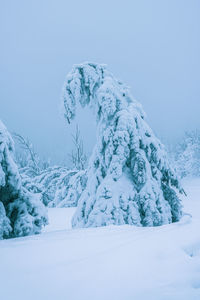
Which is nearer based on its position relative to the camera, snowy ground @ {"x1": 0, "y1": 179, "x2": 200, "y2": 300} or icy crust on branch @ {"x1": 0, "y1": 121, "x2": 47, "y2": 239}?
snowy ground @ {"x1": 0, "y1": 179, "x2": 200, "y2": 300}

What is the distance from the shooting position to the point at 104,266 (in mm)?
2719

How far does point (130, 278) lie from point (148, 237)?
54.8 inches

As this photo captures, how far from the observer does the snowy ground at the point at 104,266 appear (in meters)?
2.20

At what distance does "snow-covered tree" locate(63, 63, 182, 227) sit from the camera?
21.8 feet

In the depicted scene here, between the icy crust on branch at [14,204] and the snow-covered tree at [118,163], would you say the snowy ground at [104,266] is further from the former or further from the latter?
the snow-covered tree at [118,163]

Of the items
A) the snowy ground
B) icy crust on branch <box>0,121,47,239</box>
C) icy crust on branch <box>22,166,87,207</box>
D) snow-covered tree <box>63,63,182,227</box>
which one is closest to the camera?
the snowy ground

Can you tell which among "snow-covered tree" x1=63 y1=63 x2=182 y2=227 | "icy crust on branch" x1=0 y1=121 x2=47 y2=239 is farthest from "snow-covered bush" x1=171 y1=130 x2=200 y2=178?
"icy crust on branch" x1=0 y1=121 x2=47 y2=239

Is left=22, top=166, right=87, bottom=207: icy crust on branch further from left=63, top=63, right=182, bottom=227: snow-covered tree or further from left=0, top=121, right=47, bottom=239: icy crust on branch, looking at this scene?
left=0, top=121, right=47, bottom=239: icy crust on branch

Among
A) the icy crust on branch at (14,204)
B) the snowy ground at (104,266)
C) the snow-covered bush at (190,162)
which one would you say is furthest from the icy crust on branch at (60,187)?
the snow-covered bush at (190,162)

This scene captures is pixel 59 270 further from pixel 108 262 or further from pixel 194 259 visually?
pixel 194 259

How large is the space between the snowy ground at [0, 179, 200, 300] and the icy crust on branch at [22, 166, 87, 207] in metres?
5.88

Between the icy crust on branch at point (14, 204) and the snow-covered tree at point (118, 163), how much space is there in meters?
1.78

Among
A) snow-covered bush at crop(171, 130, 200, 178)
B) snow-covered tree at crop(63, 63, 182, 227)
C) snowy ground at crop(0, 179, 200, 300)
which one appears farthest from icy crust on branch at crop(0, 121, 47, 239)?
snow-covered bush at crop(171, 130, 200, 178)

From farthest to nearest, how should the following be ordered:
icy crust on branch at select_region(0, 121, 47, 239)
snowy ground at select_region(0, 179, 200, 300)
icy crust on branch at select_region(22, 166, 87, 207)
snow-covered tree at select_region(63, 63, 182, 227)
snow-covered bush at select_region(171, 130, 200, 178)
Result: snow-covered bush at select_region(171, 130, 200, 178) → icy crust on branch at select_region(22, 166, 87, 207) → snow-covered tree at select_region(63, 63, 182, 227) → icy crust on branch at select_region(0, 121, 47, 239) → snowy ground at select_region(0, 179, 200, 300)
